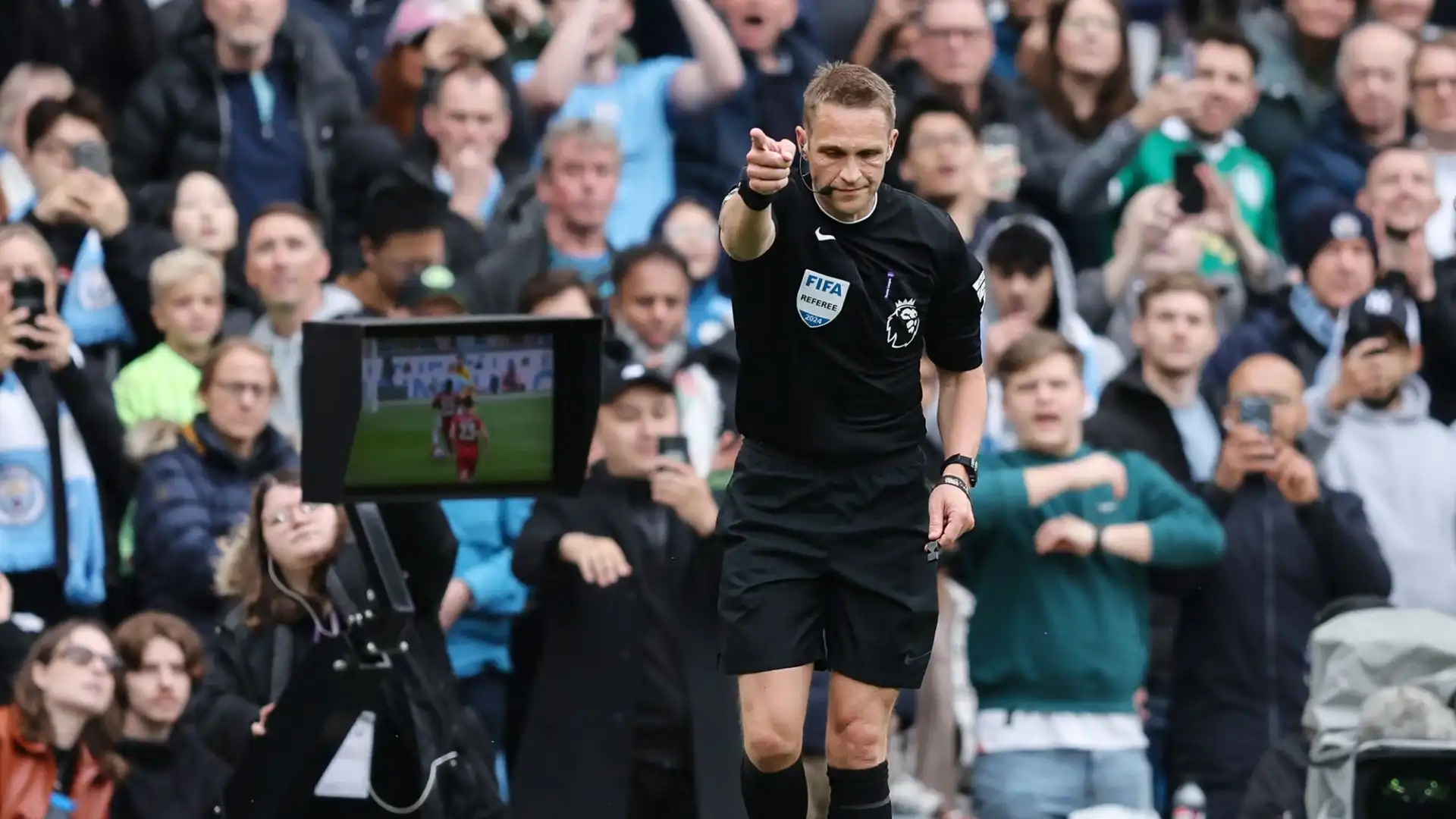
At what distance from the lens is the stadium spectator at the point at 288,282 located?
10.4m

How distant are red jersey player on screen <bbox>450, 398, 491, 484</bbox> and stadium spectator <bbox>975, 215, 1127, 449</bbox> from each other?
10.7 feet

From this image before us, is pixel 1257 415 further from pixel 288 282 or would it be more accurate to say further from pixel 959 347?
pixel 288 282

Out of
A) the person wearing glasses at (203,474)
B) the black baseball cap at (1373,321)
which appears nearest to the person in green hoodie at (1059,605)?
the black baseball cap at (1373,321)

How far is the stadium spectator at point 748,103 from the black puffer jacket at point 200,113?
1.49 m

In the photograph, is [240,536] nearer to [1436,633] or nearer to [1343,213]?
[1436,633]

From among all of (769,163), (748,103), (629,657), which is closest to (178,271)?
(629,657)

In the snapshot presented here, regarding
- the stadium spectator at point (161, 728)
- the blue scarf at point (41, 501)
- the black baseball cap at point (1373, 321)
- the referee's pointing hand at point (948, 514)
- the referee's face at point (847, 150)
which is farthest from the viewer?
the black baseball cap at point (1373, 321)

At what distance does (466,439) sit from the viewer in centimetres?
764

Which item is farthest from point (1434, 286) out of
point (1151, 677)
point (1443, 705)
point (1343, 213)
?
point (1443, 705)

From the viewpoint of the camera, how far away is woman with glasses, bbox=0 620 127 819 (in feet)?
28.5

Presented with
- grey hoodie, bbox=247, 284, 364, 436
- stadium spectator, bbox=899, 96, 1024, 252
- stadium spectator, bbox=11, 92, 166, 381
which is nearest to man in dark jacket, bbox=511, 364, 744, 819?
grey hoodie, bbox=247, 284, 364, 436

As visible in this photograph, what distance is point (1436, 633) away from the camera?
8516mm

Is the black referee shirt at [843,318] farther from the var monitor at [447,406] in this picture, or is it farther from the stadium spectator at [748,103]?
the stadium spectator at [748,103]

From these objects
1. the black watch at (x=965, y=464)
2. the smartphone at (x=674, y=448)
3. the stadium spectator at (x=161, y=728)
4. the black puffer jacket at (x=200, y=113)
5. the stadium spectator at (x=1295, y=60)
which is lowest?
the stadium spectator at (x=161, y=728)
